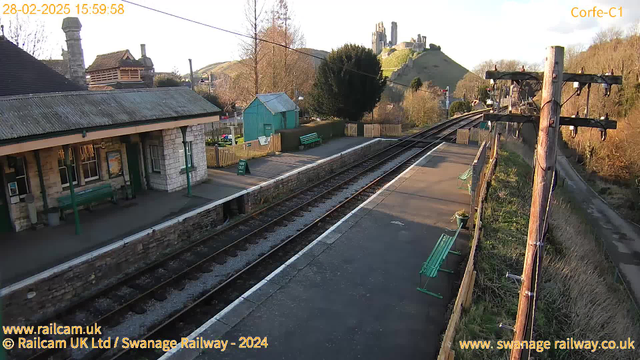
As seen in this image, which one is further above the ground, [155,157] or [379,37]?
[379,37]

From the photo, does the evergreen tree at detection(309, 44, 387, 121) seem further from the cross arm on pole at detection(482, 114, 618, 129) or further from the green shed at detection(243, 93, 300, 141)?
the cross arm on pole at detection(482, 114, 618, 129)

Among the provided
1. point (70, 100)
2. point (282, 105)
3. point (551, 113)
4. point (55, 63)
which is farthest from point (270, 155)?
point (55, 63)

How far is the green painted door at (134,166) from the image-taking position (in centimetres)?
1338

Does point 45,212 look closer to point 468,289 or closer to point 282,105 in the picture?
point 468,289

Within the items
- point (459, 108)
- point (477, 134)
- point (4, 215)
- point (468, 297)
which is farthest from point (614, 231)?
point (459, 108)

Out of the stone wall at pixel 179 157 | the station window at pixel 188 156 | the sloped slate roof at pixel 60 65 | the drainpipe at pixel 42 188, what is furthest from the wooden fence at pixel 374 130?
the sloped slate roof at pixel 60 65

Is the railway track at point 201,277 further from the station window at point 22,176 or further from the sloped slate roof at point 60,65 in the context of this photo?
the sloped slate roof at point 60,65

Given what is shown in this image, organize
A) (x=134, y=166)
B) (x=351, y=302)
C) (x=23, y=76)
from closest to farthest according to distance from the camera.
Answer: (x=351, y=302)
(x=134, y=166)
(x=23, y=76)

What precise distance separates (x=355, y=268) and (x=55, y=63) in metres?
35.3

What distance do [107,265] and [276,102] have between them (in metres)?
17.8

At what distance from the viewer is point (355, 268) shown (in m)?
8.59

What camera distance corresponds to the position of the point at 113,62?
84.0ft

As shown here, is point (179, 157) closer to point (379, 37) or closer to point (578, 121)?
point (578, 121)

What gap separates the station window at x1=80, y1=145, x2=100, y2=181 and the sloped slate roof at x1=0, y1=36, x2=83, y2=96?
343 centimetres
